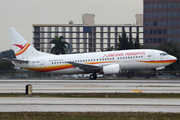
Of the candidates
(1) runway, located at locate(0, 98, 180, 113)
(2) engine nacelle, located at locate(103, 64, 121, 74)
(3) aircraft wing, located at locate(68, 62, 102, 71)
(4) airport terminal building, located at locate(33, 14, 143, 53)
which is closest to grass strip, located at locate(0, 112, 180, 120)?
(1) runway, located at locate(0, 98, 180, 113)

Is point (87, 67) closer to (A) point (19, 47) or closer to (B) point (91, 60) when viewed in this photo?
(B) point (91, 60)

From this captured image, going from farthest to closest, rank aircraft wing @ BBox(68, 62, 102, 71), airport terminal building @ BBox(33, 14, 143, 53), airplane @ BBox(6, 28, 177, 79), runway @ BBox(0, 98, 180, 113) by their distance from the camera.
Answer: airport terminal building @ BBox(33, 14, 143, 53)
airplane @ BBox(6, 28, 177, 79)
aircraft wing @ BBox(68, 62, 102, 71)
runway @ BBox(0, 98, 180, 113)

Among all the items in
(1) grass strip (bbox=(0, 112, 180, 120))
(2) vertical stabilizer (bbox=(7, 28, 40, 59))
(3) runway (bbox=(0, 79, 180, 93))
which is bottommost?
(3) runway (bbox=(0, 79, 180, 93))

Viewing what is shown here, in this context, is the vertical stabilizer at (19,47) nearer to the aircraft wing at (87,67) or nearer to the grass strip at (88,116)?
the aircraft wing at (87,67)

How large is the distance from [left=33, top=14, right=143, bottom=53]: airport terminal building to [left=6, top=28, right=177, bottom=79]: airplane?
108 m

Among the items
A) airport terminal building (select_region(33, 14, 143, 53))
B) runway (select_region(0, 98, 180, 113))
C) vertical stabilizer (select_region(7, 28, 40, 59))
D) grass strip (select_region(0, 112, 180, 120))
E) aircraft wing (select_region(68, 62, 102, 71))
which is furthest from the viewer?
airport terminal building (select_region(33, 14, 143, 53))

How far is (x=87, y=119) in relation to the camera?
14062 millimetres

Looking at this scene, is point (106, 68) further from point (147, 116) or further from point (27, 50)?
point (147, 116)

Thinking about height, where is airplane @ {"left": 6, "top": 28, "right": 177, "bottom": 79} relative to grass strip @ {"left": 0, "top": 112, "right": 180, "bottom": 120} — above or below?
above

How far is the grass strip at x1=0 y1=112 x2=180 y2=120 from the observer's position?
560 inches

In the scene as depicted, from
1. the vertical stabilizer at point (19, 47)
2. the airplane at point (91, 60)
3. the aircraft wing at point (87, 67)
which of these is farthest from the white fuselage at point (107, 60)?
the vertical stabilizer at point (19, 47)

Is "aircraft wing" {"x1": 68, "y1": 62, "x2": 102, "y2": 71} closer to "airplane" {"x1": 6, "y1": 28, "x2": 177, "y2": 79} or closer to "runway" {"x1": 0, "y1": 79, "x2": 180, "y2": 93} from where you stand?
"airplane" {"x1": 6, "y1": 28, "x2": 177, "y2": 79}

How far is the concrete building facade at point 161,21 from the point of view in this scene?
12912 centimetres

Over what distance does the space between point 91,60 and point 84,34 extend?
366 ft
